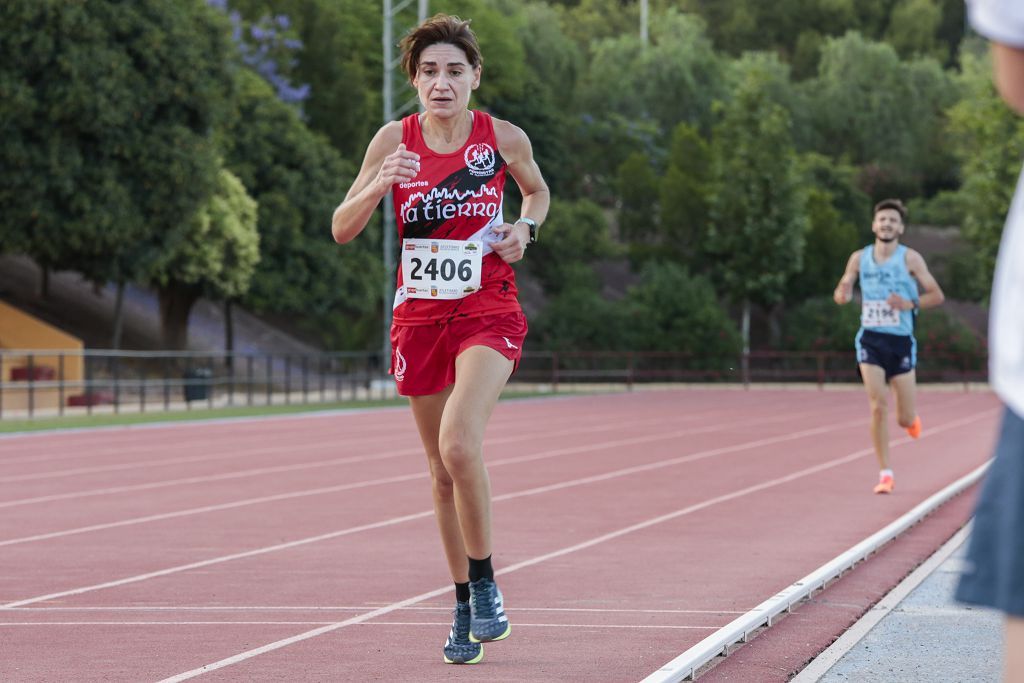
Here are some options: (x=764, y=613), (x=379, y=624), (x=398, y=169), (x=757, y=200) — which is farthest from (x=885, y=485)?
(x=757, y=200)

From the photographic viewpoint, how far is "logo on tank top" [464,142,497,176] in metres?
6.32

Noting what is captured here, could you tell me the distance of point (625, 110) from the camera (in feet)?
262

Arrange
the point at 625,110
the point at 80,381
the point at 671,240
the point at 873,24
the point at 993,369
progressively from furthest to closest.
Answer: the point at 873,24, the point at 625,110, the point at 671,240, the point at 80,381, the point at 993,369

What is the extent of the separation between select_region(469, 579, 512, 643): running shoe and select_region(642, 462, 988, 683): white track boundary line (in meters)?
0.63

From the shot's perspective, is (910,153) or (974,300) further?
(910,153)

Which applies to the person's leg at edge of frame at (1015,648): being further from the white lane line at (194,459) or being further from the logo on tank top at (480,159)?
the white lane line at (194,459)

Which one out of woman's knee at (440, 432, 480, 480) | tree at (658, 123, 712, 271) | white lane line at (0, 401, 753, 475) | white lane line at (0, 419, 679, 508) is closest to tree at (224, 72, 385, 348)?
white lane line at (0, 401, 753, 475)

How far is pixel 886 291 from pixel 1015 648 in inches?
449

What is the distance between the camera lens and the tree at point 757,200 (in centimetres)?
6016

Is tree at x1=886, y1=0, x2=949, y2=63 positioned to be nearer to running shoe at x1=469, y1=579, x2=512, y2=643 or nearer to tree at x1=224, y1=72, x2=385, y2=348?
tree at x1=224, y1=72, x2=385, y2=348

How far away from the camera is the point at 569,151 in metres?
71.4

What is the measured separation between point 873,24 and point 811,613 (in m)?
106

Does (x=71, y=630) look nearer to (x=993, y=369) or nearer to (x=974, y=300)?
(x=993, y=369)

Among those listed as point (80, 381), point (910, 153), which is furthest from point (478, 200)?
point (910, 153)
